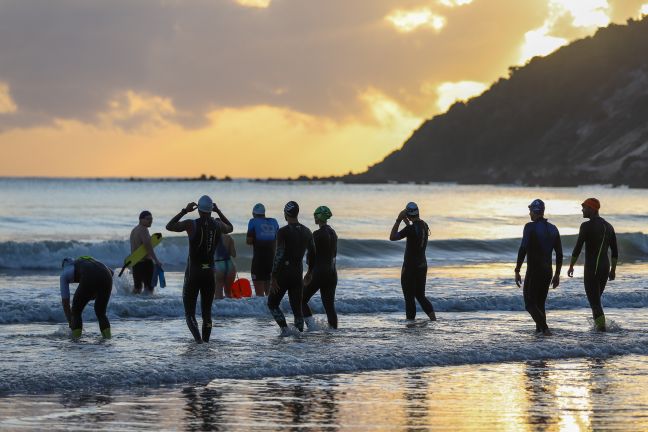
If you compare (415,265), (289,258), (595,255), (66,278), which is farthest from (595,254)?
(66,278)

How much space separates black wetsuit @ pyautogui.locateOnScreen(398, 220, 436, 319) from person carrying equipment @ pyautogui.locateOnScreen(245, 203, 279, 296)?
9.30 ft

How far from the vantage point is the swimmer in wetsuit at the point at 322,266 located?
15.9 meters

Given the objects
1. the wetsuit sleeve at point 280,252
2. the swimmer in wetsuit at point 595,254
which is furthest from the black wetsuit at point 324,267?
the swimmer in wetsuit at point 595,254

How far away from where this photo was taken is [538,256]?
15383mm

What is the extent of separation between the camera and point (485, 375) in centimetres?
1259

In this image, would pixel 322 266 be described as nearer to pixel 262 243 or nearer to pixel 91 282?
pixel 91 282

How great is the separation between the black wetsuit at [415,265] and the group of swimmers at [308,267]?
0.6 inches

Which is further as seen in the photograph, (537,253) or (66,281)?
(537,253)

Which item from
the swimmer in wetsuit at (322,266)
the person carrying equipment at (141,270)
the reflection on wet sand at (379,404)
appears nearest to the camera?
the reflection on wet sand at (379,404)

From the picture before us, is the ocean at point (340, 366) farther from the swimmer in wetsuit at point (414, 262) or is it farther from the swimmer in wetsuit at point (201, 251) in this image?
the swimmer in wetsuit at point (201, 251)

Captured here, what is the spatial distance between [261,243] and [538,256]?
5.79 metres

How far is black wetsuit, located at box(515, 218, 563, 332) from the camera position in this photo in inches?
607

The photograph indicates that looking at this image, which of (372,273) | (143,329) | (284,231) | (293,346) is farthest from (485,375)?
(372,273)

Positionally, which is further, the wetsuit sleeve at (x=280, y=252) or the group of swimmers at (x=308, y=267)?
the wetsuit sleeve at (x=280, y=252)
